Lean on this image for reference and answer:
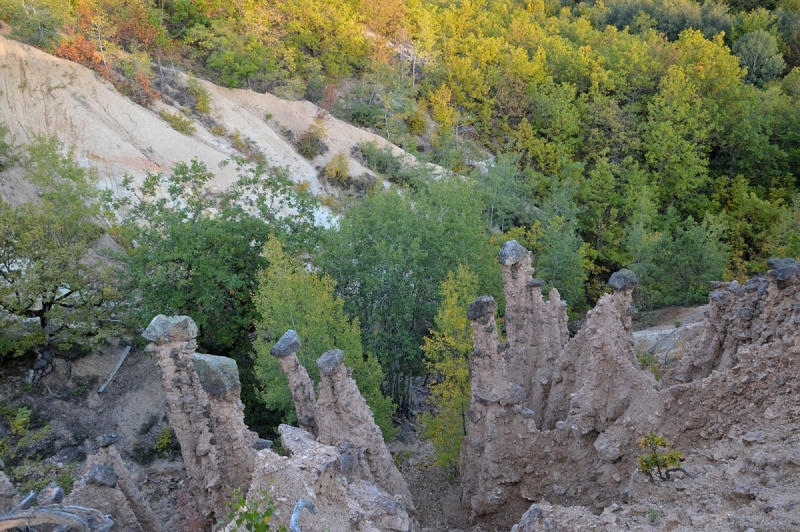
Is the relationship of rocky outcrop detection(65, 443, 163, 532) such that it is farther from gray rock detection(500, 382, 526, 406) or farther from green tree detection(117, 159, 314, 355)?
green tree detection(117, 159, 314, 355)

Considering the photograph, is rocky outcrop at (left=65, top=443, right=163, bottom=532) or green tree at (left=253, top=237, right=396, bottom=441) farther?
green tree at (left=253, top=237, right=396, bottom=441)

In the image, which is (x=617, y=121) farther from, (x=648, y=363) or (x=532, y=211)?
(x=648, y=363)

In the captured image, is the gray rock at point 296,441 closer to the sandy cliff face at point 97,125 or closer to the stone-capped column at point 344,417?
the stone-capped column at point 344,417

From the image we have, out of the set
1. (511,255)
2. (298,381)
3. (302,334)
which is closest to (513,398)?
(511,255)

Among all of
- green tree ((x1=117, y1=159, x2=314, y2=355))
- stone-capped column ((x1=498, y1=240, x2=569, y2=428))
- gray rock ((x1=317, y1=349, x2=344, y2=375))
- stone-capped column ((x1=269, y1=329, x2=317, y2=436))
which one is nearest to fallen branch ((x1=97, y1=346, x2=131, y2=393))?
green tree ((x1=117, y1=159, x2=314, y2=355))

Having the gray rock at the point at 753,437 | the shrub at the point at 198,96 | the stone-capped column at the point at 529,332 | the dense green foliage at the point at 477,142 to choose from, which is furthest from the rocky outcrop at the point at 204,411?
the shrub at the point at 198,96

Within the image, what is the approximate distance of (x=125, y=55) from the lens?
33.5 metres

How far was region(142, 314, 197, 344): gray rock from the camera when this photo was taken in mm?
11602

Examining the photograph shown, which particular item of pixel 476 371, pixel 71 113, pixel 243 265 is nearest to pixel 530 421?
pixel 476 371

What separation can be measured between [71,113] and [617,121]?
112ft

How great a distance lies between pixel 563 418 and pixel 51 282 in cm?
1669

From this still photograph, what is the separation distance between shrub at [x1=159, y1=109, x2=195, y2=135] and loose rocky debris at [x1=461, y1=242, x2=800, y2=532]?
80.3 feet

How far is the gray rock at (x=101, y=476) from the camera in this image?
11172mm

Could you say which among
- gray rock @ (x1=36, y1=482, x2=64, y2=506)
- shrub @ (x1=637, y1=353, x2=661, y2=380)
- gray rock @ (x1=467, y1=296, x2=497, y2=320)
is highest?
gray rock @ (x1=467, y1=296, x2=497, y2=320)
